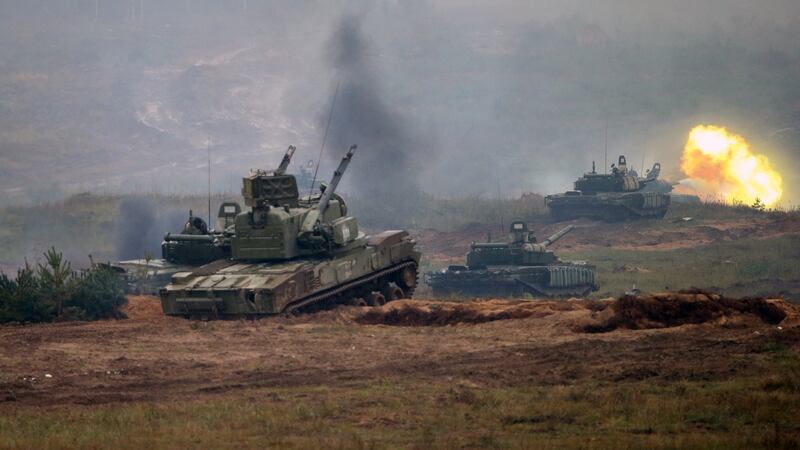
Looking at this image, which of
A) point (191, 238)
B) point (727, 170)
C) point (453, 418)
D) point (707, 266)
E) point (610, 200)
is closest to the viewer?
point (453, 418)

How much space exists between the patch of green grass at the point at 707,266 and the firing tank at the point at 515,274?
100cm

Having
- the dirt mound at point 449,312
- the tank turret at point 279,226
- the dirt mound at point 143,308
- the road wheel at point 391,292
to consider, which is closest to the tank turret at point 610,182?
the road wheel at point 391,292

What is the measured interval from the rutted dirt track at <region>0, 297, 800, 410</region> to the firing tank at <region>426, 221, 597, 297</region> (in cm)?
1239

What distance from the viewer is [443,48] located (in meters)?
120

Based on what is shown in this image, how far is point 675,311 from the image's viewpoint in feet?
85.7

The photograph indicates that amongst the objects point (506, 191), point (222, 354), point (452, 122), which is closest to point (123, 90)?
point (452, 122)

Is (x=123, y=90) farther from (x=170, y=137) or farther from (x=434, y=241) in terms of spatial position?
(x=434, y=241)

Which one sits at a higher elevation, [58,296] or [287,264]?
[287,264]

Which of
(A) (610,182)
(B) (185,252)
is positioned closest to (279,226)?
(B) (185,252)

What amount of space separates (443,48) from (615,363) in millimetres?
99836

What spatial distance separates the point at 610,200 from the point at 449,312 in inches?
1301

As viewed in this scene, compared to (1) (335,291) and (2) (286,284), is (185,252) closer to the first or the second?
(1) (335,291)

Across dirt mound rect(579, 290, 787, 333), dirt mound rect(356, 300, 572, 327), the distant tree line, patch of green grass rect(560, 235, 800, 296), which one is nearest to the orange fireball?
patch of green grass rect(560, 235, 800, 296)

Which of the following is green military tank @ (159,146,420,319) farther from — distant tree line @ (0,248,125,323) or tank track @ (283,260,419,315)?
distant tree line @ (0,248,125,323)
